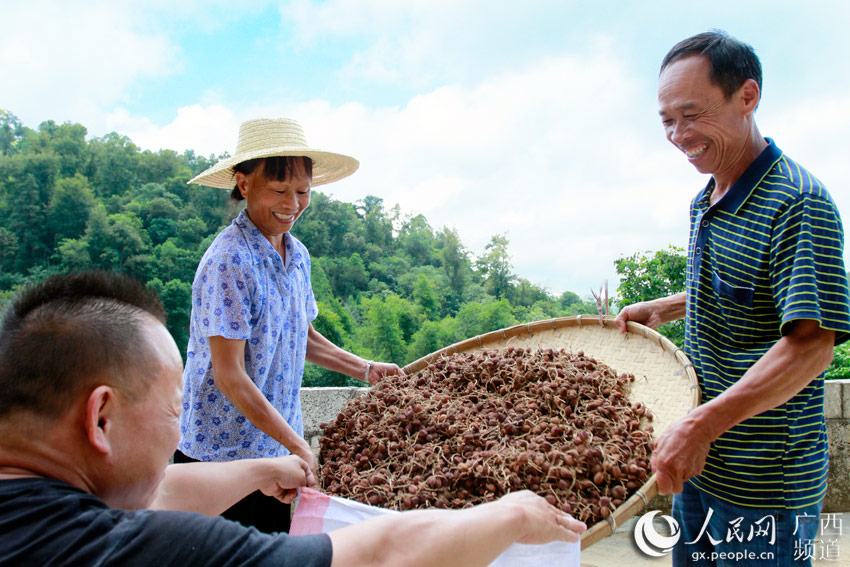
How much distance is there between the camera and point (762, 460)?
1.52m

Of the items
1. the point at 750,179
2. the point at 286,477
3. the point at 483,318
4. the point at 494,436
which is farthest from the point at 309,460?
the point at 483,318

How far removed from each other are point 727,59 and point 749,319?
2.26 feet

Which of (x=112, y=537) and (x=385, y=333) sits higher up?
(x=112, y=537)

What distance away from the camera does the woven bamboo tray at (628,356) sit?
136cm

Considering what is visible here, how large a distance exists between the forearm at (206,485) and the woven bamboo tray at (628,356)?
30.5 inches

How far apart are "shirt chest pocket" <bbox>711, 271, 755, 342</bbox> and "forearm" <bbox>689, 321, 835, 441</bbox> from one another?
15cm

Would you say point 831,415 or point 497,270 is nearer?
point 831,415

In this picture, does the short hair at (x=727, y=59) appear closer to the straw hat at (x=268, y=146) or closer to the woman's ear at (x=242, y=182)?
the straw hat at (x=268, y=146)

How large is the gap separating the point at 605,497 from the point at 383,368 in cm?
105

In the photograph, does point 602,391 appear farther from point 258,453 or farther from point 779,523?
point 258,453

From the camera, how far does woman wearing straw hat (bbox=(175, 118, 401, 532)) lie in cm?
172

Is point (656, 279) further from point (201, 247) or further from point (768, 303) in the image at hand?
point (201, 247)

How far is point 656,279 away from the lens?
5.93 meters

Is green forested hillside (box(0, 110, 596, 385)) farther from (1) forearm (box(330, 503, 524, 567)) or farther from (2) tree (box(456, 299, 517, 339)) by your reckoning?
(1) forearm (box(330, 503, 524, 567))
